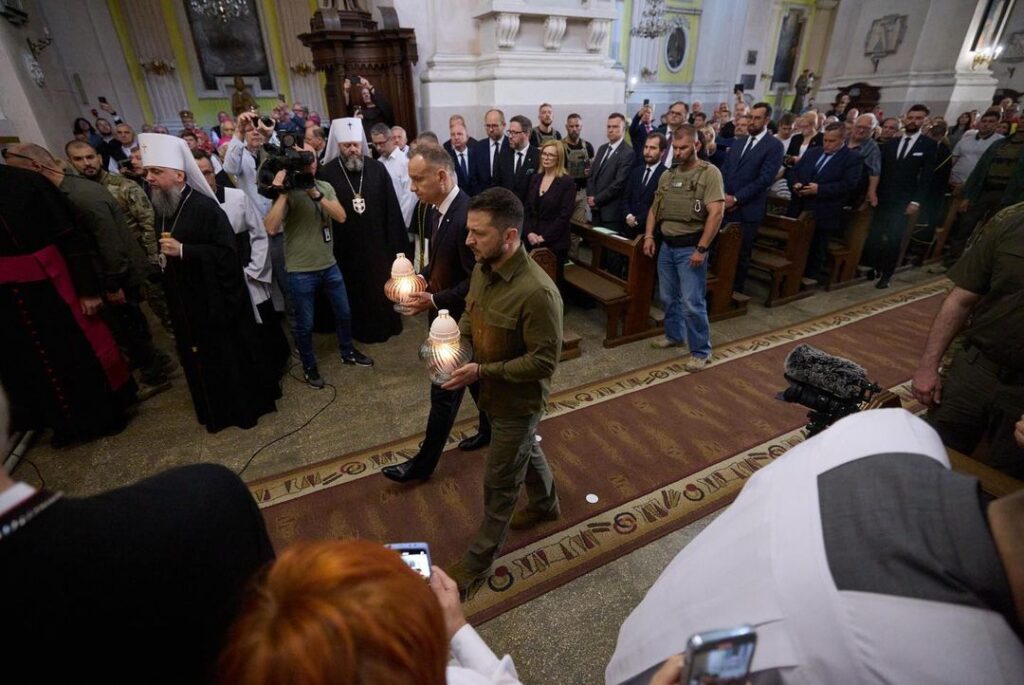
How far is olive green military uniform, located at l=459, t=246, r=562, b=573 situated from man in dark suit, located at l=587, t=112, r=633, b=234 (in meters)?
3.68

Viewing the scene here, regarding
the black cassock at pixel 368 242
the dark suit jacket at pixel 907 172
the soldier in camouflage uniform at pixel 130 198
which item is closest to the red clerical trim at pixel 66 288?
the soldier in camouflage uniform at pixel 130 198

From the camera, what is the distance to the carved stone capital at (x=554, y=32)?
23.2 ft

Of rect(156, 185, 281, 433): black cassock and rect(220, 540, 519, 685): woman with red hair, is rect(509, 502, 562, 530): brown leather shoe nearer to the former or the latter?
rect(220, 540, 519, 685): woman with red hair

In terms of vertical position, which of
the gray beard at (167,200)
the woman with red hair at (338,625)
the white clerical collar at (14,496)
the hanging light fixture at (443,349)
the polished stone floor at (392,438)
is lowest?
the polished stone floor at (392,438)

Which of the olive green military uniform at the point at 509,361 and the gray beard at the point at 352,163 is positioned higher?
the gray beard at the point at 352,163

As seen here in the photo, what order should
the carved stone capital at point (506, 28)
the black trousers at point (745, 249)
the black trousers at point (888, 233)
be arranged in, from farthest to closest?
1. the carved stone capital at point (506, 28)
2. the black trousers at point (888, 233)
3. the black trousers at point (745, 249)

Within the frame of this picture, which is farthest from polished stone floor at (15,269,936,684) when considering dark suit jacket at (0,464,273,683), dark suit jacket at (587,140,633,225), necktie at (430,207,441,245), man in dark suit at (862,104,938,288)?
necktie at (430,207,441,245)

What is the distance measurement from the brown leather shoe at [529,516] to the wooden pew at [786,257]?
4396 mm

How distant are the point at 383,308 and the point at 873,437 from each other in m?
4.52

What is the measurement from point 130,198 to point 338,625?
4866mm

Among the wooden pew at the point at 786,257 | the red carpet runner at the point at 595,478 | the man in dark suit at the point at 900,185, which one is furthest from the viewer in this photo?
the man in dark suit at the point at 900,185

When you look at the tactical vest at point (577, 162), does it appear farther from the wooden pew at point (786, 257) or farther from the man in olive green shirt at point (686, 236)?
the wooden pew at point (786, 257)

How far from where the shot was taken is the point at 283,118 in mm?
8867

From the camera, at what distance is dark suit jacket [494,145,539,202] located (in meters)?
5.34
